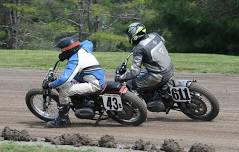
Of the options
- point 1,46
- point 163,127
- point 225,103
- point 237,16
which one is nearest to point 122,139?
point 163,127

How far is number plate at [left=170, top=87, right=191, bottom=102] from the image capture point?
1106 centimetres

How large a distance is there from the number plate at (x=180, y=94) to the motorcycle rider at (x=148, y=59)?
0.27m

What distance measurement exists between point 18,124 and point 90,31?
4184 centimetres

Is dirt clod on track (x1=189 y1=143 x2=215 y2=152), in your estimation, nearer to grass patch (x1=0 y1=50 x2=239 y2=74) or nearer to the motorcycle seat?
the motorcycle seat

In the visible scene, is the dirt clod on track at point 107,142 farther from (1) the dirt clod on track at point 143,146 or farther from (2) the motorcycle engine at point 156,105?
(2) the motorcycle engine at point 156,105

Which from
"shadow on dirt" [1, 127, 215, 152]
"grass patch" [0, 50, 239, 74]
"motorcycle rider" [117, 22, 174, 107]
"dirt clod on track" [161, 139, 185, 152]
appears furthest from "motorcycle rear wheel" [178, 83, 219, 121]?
"grass patch" [0, 50, 239, 74]

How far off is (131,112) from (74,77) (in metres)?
1.16

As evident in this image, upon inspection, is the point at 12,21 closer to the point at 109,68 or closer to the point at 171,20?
the point at 171,20

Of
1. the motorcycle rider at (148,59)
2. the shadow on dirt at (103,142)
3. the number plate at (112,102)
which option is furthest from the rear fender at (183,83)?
the shadow on dirt at (103,142)

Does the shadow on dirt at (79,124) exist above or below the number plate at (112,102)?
below

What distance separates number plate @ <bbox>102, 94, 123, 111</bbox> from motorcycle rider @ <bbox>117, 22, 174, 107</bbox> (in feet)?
2.15

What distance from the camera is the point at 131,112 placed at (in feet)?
35.4

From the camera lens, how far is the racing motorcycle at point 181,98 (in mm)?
11062

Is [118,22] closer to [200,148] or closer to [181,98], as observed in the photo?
[181,98]
